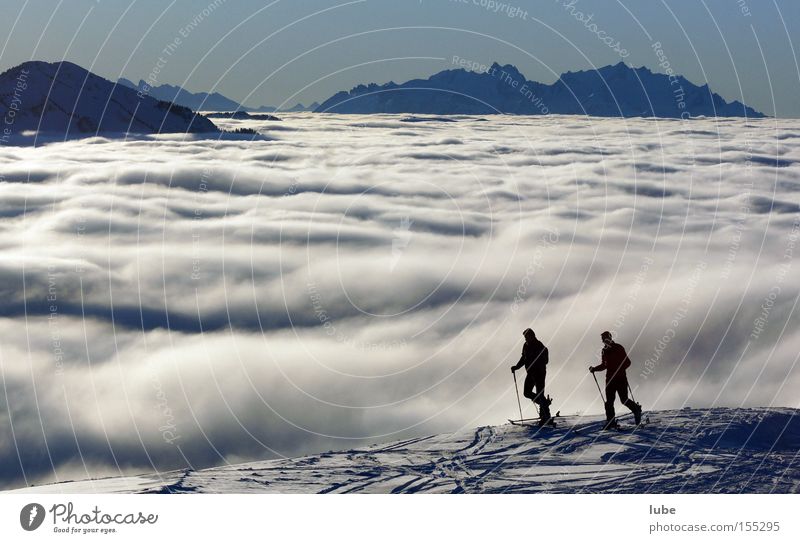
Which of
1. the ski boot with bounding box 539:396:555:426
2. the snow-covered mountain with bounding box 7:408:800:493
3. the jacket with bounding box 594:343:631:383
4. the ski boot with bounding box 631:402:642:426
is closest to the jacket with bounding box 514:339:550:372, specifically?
the ski boot with bounding box 539:396:555:426

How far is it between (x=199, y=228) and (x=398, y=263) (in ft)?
138

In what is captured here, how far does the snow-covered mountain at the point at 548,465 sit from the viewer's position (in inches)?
860

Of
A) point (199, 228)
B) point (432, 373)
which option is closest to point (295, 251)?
point (199, 228)

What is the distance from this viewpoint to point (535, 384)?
83.1 ft

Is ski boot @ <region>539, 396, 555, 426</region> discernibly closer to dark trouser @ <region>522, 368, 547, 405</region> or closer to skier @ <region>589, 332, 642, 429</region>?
dark trouser @ <region>522, 368, 547, 405</region>

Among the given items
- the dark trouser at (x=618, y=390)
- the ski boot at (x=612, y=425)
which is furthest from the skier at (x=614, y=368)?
the ski boot at (x=612, y=425)

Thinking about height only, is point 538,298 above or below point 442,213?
below

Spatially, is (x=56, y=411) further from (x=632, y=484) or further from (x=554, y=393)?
(x=632, y=484)

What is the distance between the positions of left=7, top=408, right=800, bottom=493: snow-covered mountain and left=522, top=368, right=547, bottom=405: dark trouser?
3.03 ft

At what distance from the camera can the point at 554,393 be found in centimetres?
2572

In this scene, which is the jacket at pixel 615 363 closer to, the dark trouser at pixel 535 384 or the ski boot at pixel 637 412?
the ski boot at pixel 637 412

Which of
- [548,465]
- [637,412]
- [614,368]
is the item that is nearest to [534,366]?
[614,368]

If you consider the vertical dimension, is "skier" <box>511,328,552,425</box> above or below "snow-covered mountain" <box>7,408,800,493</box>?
above

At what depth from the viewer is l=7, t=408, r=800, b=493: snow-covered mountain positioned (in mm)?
21844
